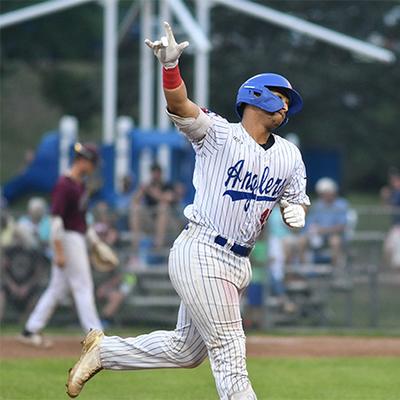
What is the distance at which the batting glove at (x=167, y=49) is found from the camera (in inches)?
274

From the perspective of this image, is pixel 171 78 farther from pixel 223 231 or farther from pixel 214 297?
pixel 214 297

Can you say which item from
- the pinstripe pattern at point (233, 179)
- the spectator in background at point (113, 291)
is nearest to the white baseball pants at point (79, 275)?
the spectator in background at point (113, 291)

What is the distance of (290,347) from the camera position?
13867 millimetres

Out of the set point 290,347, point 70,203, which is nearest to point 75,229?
point 70,203

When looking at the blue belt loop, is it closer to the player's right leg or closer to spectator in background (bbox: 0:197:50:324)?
the player's right leg

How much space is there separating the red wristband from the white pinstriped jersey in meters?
0.27

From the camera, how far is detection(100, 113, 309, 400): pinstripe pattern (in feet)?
23.7

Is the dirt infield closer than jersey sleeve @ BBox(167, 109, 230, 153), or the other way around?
jersey sleeve @ BBox(167, 109, 230, 153)

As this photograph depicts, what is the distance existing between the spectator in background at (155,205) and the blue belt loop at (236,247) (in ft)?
28.8

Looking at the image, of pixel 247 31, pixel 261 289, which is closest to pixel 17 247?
pixel 261 289

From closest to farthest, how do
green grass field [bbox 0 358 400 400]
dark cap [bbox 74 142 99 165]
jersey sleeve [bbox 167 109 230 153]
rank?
1. jersey sleeve [bbox 167 109 230 153]
2. green grass field [bbox 0 358 400 400]
3. dark cap [bbox 74 142 99 165]

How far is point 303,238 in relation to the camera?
53.2 ft

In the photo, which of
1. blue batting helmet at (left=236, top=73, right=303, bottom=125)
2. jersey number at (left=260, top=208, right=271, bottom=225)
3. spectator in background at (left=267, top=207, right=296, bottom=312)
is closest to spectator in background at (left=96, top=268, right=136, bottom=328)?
spectator in background at (left=267, top=207, right=296, bottom=312)

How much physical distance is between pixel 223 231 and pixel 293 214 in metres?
0.48
